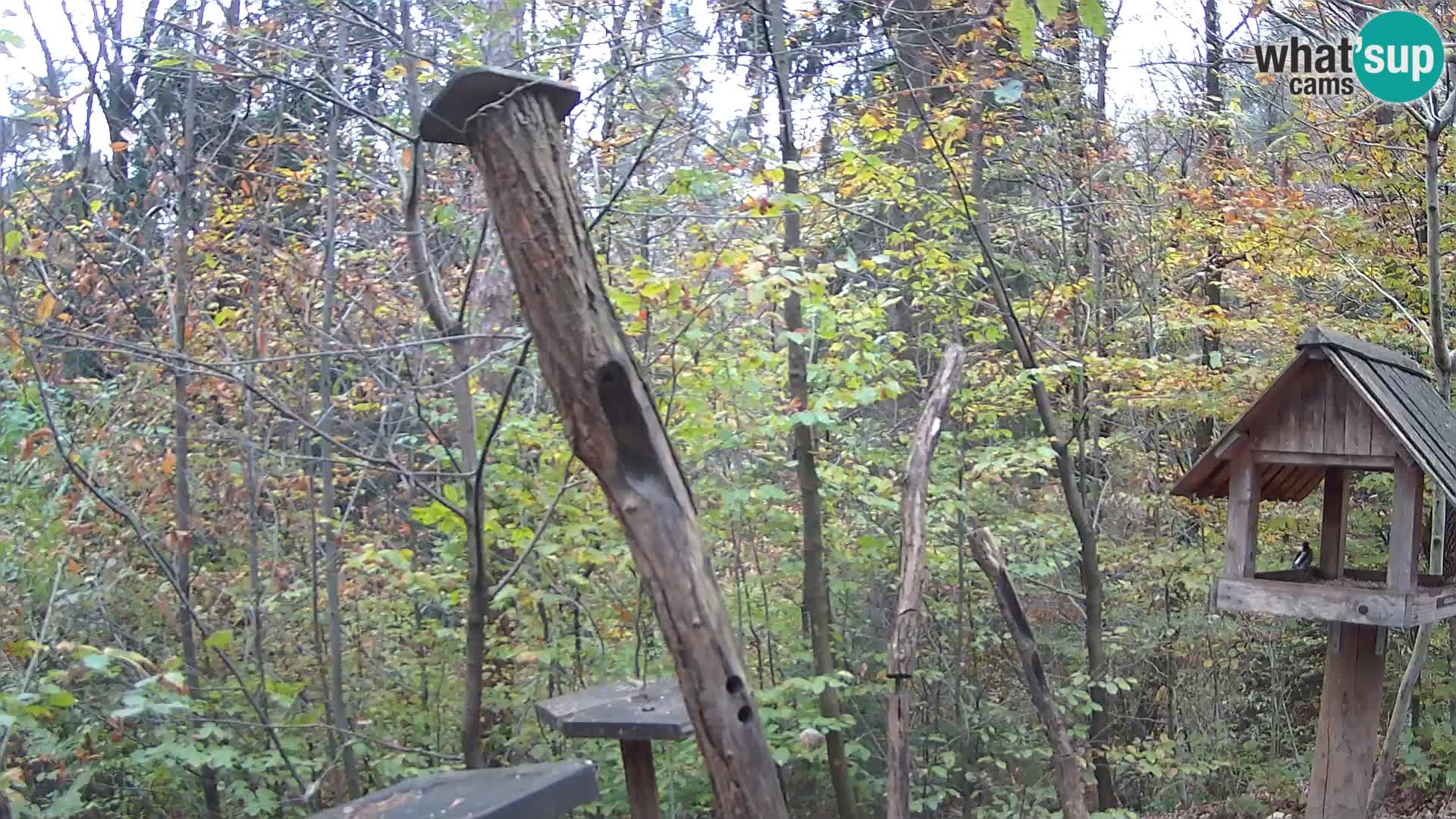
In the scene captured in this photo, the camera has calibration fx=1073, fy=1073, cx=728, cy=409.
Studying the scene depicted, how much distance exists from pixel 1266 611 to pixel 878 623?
3356 mm

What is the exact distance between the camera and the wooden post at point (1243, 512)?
11.6 feet

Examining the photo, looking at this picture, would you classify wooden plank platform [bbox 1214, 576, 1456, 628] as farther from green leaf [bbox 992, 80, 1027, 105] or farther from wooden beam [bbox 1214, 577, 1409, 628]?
green leaf [bbox 992, 80, 1027, 105]

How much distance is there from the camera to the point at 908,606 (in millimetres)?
3836

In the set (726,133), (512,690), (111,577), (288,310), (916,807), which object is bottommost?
(916,807)

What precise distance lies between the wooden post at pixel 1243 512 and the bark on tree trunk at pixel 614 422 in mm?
1861

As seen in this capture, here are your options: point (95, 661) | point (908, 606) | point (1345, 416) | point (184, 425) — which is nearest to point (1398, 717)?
point (1345, 416)

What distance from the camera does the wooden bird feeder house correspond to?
317cm

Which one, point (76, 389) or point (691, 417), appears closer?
point (691, 417)

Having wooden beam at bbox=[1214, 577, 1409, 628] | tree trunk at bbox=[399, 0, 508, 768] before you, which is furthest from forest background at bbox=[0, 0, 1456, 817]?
wooden beam at bbox=[1214, 577, 1409, 628]

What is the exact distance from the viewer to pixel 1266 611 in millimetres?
3383

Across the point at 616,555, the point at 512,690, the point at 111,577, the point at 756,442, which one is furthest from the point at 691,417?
the point at 111,577

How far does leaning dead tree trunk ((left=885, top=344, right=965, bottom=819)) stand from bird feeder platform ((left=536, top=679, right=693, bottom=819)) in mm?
794

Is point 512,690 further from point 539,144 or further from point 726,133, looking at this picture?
point 539,144

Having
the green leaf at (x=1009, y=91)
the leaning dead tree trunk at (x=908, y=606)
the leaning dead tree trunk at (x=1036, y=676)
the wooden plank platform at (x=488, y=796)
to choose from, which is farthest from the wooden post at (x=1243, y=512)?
the green leaf at (x=1009, y=91)
